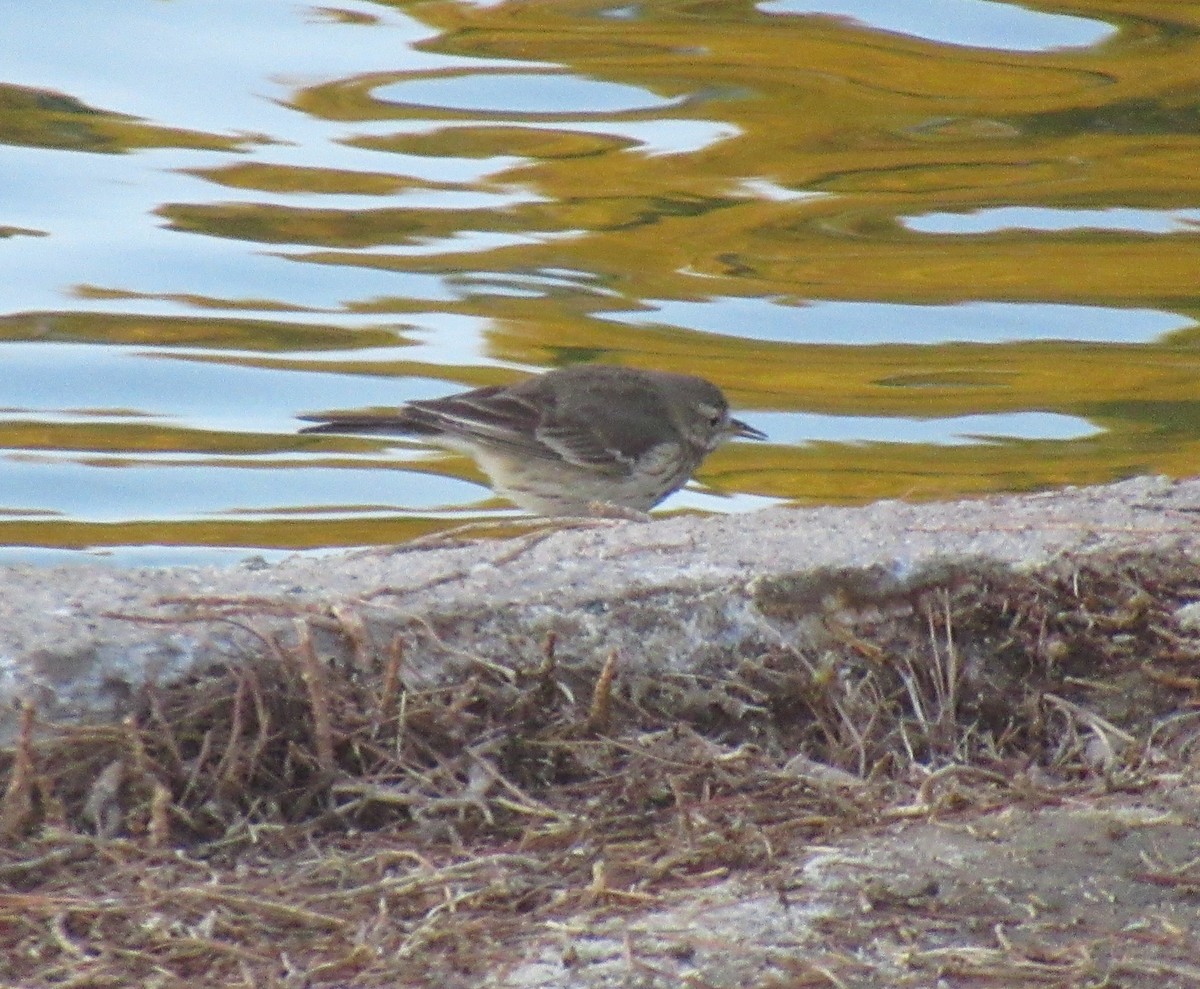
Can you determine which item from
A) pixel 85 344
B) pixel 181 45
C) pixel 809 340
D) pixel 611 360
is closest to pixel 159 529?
pixel 85 344

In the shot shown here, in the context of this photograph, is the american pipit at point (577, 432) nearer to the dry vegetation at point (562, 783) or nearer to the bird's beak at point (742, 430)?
the bird's beak at point (742, 430)

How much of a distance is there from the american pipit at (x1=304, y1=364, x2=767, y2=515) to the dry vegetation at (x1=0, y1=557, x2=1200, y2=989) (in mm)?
3531

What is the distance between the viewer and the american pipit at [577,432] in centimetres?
769

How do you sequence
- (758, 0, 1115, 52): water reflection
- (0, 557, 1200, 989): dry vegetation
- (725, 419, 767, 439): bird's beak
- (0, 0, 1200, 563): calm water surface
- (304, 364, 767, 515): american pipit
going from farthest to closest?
1. (758, 0, 1115, 52): water reflection
2. (0, 0, 1200, 563): calm water surface
3. (725, 419, 767, 439): bird's beak
4. (304, 364, 767, 515): american pipit
5. (0, 557, 1200, 989): dry vegetation

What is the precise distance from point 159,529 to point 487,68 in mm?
3238

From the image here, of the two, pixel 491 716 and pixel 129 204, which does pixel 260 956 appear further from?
pixel 129 204

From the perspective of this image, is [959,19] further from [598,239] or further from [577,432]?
[577,432]

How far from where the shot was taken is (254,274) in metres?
9.71

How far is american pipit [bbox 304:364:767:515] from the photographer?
25.2 feet

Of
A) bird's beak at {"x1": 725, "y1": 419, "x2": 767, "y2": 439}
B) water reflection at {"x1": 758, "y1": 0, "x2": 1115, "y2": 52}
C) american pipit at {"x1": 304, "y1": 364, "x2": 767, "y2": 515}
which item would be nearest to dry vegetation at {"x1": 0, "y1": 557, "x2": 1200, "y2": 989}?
american pipit at {"x1": 304, "y1": 364, "x2": 767, "y2": 515}

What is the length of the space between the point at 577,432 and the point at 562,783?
4094 mm

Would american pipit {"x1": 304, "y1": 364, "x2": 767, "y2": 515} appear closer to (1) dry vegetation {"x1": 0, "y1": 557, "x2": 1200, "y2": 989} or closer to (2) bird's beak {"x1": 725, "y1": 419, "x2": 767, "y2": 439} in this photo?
(2) bird's beak {"x1": 725, "y1": 419, "x2": 767, "y2": 439}

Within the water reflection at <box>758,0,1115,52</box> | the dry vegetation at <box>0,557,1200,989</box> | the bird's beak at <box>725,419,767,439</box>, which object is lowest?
the bird's beak at <box>725,419,767,439</box>

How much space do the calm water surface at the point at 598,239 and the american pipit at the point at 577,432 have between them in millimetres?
562
